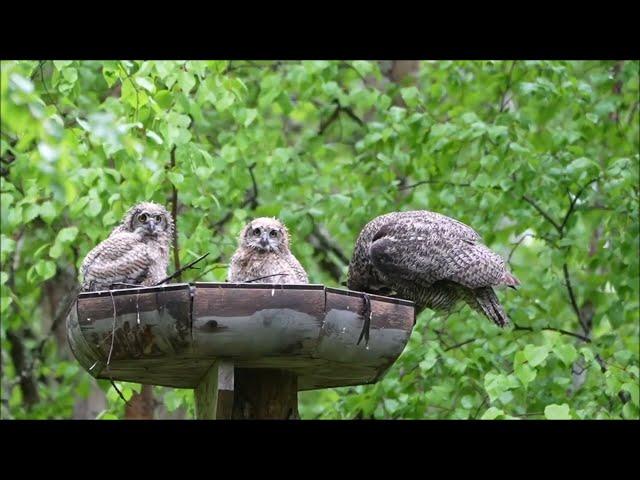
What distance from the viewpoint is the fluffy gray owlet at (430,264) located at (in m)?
5.67

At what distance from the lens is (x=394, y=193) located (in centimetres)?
930

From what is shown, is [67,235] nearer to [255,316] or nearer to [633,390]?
[633,390]

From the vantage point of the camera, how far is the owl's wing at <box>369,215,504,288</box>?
18.6 feet

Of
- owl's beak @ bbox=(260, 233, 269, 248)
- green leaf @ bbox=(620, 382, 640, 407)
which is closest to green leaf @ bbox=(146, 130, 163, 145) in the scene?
owl's beak @ bbox=(260, 233, 269, 248)

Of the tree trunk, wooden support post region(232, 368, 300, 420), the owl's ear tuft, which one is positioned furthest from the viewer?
the tree trunk

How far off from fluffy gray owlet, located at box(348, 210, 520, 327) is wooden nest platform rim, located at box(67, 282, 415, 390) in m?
1.36

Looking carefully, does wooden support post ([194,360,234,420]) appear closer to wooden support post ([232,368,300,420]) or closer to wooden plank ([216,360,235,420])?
wooden plank ([216,360,235,420])

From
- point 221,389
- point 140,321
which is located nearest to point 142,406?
point 221,389

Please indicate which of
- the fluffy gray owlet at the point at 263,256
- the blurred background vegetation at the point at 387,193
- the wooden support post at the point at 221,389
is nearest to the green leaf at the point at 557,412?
the blurred background vegetation at the point at 387,193

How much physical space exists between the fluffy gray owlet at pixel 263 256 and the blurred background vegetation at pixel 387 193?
57.7 inches

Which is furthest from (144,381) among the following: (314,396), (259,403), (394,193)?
(314,396)

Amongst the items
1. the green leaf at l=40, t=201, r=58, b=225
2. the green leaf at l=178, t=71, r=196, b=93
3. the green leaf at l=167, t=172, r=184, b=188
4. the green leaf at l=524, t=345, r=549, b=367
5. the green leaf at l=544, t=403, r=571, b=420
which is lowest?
the green leaf at l=544, t=403, r=571, b=420

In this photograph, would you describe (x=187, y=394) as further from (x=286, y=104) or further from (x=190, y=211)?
(x=286, y=104)

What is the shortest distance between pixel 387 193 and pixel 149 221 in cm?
411
